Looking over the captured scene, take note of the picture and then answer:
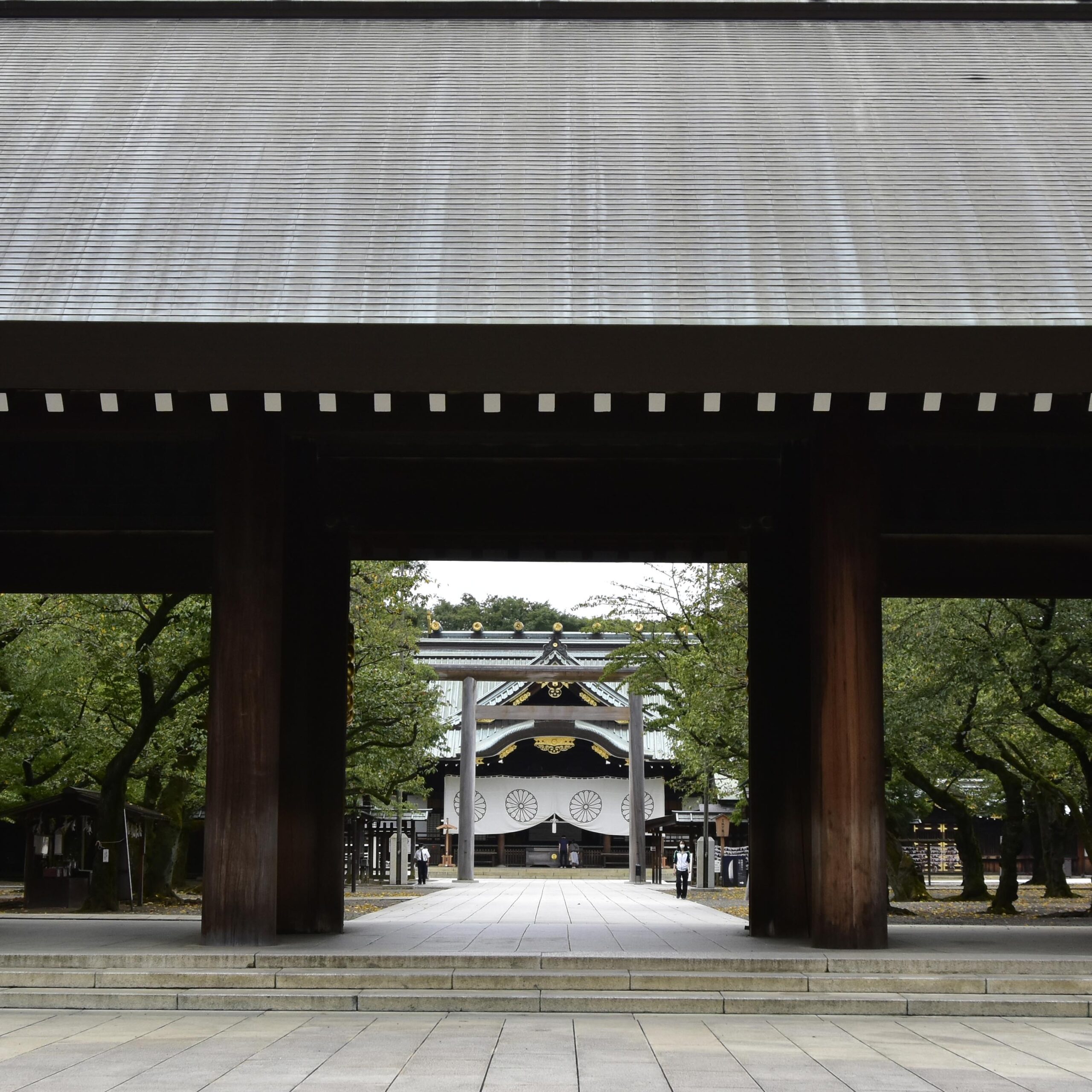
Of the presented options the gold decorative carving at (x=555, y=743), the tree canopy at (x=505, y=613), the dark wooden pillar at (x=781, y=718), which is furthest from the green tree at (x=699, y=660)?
the tree canopy at (x=505, y=613)

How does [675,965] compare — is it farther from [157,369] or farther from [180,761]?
[180,761]

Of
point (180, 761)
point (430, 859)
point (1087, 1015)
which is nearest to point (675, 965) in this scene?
point (1087, 1015)

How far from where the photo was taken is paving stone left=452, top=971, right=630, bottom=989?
10297mm

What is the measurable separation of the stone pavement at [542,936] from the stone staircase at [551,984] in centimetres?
43

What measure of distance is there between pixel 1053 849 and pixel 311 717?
2196 centimetres

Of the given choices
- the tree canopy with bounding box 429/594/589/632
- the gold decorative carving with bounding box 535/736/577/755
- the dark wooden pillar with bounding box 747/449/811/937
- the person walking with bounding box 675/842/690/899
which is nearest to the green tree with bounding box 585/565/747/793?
the person walking with bounding box 675/842/690/899

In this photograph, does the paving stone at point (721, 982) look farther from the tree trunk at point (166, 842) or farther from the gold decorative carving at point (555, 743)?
the gold decorative carving at point (555, 743)

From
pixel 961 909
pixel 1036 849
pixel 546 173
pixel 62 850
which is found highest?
pixel 546 173

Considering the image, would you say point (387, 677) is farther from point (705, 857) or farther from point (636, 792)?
point (636, 792)

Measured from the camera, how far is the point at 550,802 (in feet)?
159

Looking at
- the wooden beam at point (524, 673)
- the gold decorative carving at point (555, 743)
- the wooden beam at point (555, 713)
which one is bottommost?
the gold decorative carving at point (555, 743)

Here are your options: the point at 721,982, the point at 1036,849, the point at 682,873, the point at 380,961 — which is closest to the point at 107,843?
the point at 682,873

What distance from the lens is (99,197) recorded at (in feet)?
35.3

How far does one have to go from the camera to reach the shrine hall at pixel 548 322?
10.2m
